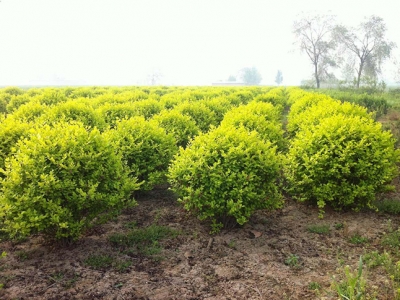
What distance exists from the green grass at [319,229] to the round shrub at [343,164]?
15.8 inches

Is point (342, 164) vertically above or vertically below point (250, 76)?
below

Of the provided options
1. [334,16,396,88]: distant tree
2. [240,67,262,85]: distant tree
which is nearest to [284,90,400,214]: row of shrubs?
[334,16,396,88]: distant tree

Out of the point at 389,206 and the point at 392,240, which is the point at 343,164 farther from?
the point at 392,240

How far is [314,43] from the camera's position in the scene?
5338 centimetres

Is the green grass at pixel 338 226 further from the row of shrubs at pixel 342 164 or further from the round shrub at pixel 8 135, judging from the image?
the round shrub at pixel 8 135

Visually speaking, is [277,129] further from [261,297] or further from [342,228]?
[261,297]

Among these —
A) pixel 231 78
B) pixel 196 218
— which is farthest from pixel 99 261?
pixel 231 78

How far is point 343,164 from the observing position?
5.33 metres

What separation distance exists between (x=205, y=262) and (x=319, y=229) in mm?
2019

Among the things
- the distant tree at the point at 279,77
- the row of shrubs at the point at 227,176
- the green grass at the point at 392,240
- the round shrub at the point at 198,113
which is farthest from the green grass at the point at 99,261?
the distant tree at the point at 279,77

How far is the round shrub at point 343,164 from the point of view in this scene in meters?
5.25

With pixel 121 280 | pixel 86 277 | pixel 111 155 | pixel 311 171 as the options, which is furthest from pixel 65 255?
pixel 311 171

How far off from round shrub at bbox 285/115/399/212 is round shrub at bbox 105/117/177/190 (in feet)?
8.18

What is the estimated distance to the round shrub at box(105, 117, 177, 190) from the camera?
5.92 m
